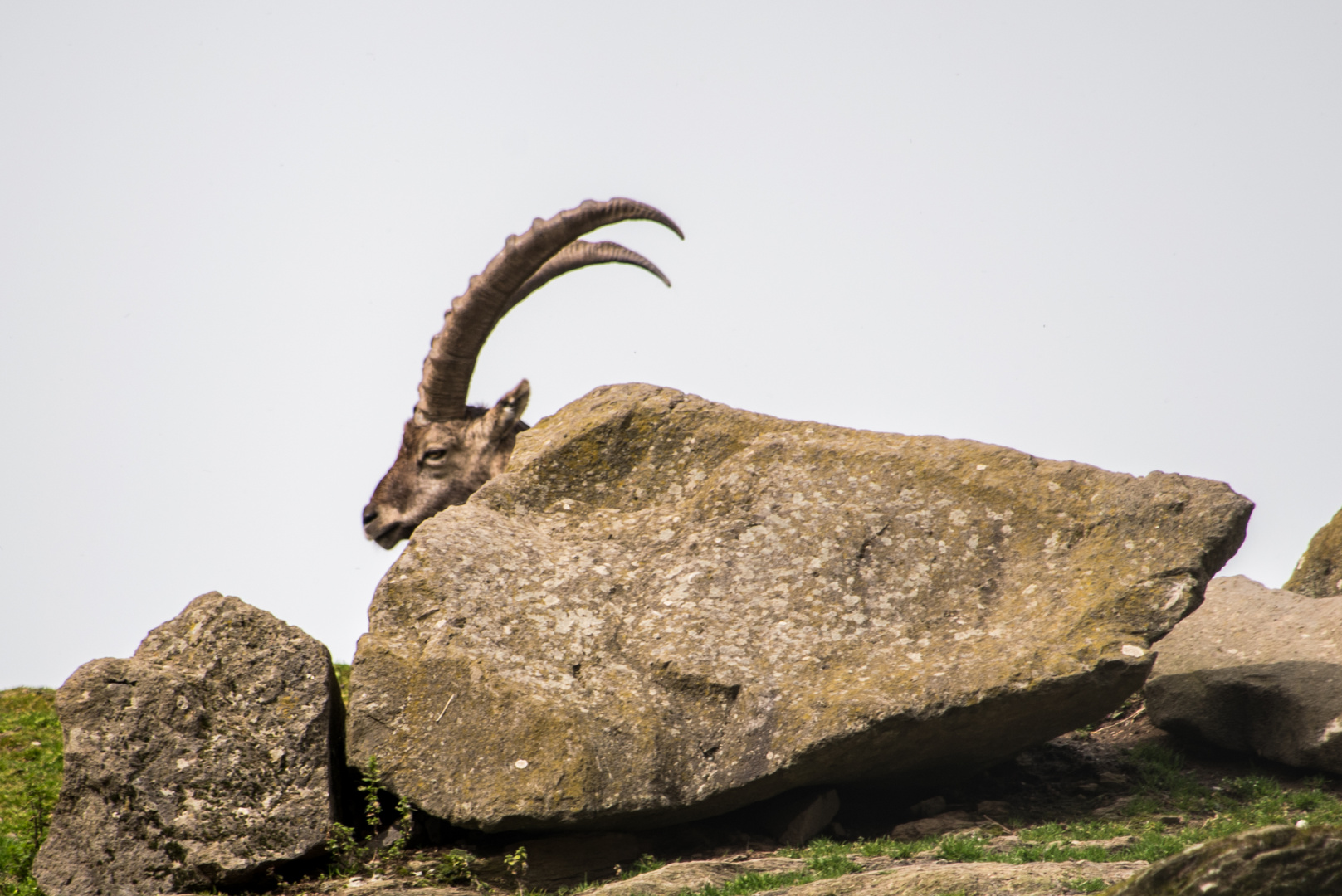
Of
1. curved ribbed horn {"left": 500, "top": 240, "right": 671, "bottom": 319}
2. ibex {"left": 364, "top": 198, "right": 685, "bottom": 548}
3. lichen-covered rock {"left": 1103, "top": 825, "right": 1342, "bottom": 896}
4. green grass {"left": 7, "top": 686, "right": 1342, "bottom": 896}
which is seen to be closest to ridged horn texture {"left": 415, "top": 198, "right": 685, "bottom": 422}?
ibex {"left": 364, "top": 198, "right": 685, "bottom": 548}

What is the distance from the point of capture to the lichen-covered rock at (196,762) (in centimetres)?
638

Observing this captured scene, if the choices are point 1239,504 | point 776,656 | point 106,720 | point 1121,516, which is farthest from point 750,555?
Answer: point 106,720

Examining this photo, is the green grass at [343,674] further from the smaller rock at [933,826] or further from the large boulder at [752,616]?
the smaller rock at [933,826]

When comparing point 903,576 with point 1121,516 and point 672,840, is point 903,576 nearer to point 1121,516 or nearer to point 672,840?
point 1121,516

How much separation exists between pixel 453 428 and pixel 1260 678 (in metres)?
7.65

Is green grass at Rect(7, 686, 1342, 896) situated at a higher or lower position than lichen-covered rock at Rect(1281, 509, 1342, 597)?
lower

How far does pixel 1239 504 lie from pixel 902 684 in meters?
2.80

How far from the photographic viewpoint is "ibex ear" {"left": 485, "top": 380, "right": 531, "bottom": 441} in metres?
10.6

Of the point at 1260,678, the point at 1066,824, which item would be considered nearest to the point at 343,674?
the point at 1066,824

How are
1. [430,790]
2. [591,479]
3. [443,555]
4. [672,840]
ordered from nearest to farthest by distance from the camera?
[430,790]
[672,840]
[443,555]
[591,479]

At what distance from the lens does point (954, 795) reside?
8133 mm

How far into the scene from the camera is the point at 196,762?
667 cm

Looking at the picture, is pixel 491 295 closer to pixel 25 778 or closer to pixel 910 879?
pixel 25 778

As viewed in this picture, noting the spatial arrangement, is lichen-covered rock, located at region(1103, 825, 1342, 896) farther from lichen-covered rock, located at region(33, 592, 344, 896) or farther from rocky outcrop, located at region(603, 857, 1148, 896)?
lichen-covered rock, located at region(33, 592, 344, 896)
